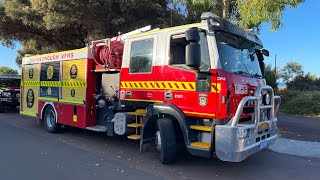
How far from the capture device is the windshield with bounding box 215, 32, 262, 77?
6.19 m

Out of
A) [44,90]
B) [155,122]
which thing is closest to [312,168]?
[155,122]

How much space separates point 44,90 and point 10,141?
2558 millimetres

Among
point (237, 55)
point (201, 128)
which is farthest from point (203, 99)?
point (237, 55)

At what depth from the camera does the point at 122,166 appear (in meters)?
6.78

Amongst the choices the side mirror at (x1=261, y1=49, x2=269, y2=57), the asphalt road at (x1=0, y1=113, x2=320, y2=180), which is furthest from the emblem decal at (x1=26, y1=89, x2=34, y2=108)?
the side mirror at (x1=261, y1=49, x2=269, y2=57)

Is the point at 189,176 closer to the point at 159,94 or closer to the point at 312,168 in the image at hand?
the point at 159,94

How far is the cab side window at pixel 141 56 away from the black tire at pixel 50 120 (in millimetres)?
4371

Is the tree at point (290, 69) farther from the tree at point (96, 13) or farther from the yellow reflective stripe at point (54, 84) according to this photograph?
the yellow reflective stripe at point (54, 84)

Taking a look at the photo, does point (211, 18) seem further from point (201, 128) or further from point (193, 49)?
point (201, 128)

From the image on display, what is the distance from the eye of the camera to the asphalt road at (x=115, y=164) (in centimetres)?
616

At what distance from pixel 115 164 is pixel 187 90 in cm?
223

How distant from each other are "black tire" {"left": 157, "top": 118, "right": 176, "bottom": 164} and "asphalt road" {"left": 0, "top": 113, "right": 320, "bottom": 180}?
0.85 ft

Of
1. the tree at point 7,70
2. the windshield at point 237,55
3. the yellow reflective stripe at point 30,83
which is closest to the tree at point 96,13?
the yellow reflective stripe at point 30,83

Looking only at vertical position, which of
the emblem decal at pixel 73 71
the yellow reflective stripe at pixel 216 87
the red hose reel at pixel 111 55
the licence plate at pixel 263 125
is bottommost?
the licence plate at pixel 263 125
